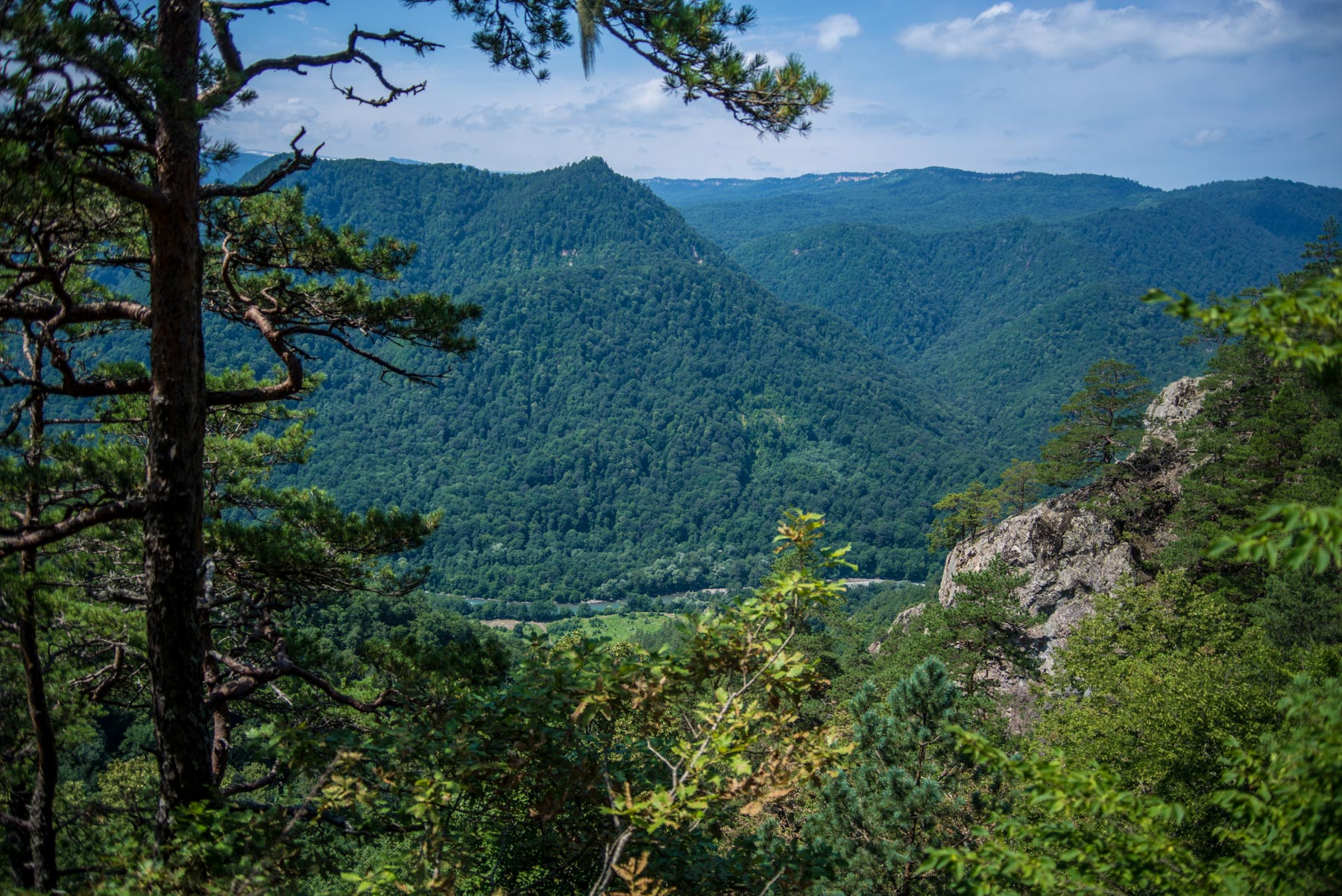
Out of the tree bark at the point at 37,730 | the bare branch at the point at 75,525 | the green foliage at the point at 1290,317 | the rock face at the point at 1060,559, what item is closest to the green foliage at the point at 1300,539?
the green foliage at the point at 1290,317

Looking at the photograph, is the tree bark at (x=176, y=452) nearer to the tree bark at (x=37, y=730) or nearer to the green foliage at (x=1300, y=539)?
the tree bark at (x=37, y=730)

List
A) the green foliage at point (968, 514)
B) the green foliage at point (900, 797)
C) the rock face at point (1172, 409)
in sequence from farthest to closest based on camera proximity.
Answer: the green foliage at point (968, 514)
the rock face at point (1172, 409)
the green foliage at point (900, 797)

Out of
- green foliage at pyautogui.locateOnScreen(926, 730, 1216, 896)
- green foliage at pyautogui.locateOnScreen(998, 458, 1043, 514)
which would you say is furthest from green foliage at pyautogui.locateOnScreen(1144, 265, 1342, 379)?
green foliage at pyautogui.locateOnScreen(998, 458, 1043, 514)

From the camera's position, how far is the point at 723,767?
3.90m

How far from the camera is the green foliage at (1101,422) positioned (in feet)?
93.5

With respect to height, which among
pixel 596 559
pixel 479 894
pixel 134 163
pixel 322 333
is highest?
pixel 134 163

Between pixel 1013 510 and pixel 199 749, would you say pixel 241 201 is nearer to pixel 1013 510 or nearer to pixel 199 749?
pixel 199 749

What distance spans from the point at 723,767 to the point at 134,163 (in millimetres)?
5698

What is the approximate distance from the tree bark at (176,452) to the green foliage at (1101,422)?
30377 mm

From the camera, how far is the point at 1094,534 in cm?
2575

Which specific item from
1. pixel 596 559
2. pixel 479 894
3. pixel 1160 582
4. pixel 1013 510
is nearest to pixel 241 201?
pixel 479 894

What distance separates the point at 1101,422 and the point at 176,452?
32331mm

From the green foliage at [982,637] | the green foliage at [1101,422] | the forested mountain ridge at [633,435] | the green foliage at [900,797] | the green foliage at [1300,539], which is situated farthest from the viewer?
the forested mountain ridge at [633,435]

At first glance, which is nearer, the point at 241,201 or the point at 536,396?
the point at 241,201
